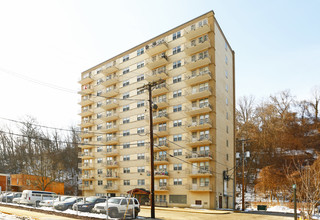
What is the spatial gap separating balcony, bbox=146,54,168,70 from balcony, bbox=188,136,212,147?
15236 mm

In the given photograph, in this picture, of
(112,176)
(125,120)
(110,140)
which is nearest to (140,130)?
(125,120)

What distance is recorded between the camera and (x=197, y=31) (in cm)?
4800

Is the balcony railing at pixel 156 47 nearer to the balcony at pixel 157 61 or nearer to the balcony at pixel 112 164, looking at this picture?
the balcony at pixel 157 61

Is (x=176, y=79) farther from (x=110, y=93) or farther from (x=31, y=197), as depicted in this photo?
(x=31, y=197)

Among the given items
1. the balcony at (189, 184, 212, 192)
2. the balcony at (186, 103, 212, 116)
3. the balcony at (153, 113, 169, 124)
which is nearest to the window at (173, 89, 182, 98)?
the balcony at (186, 103, 212, 116)

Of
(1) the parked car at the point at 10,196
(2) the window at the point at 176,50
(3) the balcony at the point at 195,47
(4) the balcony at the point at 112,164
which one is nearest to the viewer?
(1) the parked car at the point at 10,196

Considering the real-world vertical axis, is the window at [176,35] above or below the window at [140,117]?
above

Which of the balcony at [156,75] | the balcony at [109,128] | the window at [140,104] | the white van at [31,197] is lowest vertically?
the white van at [31,197]

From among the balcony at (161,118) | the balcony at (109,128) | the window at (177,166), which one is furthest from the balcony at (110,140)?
the window at (177,166)

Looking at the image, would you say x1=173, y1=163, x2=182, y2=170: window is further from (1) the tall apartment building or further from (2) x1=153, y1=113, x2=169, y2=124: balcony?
(2) x1=153, y1=113, x2=169, y2=124: balcony

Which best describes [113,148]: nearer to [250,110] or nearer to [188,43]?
[188,43]

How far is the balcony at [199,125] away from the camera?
44553 mm

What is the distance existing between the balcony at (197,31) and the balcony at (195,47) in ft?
4.21

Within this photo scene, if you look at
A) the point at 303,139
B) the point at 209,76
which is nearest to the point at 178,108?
the point at 209,76
